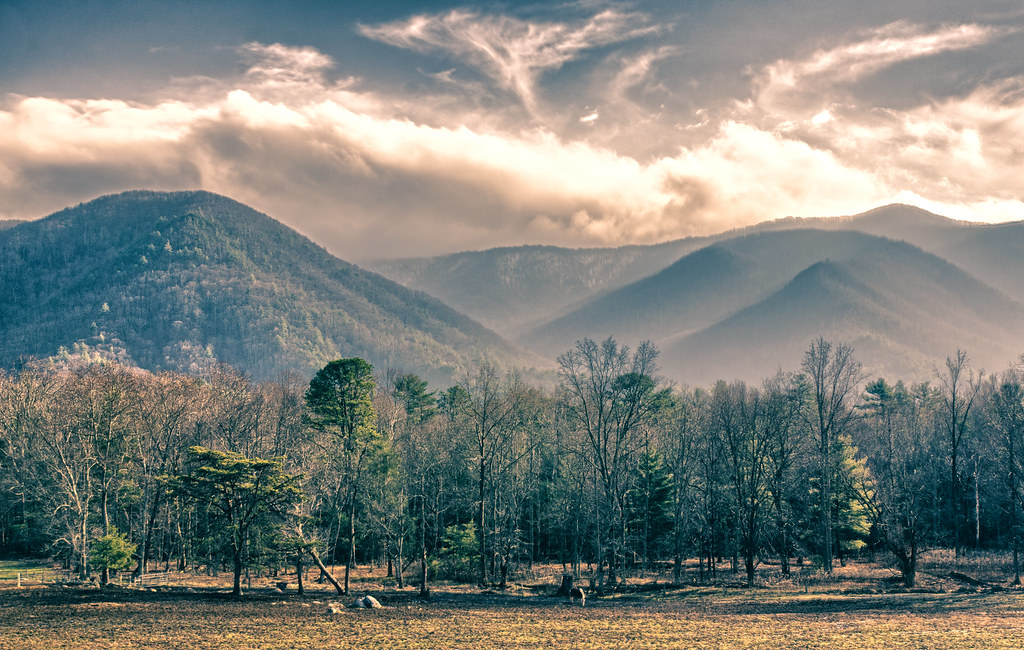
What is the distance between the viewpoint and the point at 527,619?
36438 mm

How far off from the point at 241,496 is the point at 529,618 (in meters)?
19.3

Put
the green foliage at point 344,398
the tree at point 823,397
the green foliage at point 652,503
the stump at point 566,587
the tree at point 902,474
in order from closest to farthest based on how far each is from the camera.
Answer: the stump at point 566,587 < the tree at point 902,474 < the green foliage at point 344,398 < the tree at point 823,397 < the green foliage at point 652,503

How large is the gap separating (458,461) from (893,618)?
3839 cm

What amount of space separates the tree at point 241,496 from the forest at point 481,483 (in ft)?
0.46

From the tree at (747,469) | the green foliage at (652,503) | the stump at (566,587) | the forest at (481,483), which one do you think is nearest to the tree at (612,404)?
the forest at (481,483)

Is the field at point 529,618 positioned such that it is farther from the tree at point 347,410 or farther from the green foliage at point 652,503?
the green foliage at point 652,503

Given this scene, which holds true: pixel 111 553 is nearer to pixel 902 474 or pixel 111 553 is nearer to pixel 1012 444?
pixel 902 474

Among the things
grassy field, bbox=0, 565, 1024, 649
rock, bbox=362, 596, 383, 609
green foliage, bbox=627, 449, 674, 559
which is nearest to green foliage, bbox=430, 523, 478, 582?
grassy field, bbox=0, 565, 1024, 649

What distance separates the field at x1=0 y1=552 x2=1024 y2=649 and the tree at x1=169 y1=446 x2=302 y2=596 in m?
3.36

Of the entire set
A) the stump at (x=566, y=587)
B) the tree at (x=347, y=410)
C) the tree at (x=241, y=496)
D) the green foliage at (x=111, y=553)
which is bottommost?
the stump at (x=566, y=587)

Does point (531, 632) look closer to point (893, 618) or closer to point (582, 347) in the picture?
point (893, 618)

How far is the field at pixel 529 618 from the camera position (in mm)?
30453

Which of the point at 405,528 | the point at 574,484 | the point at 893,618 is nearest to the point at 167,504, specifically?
the point at 405,528

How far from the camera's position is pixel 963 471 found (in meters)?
68.4
